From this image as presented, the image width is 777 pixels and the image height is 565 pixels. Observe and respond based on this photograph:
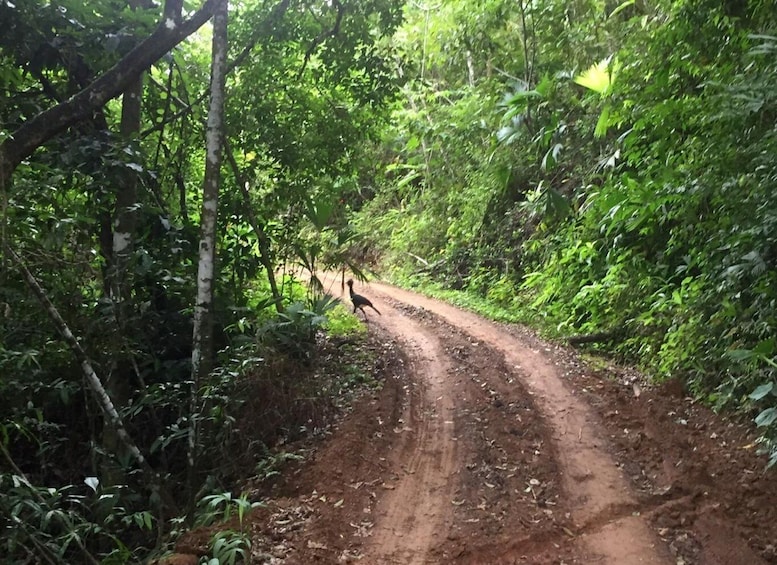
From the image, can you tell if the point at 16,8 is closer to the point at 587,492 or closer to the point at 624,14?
the point at 587,492

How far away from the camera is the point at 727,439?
549 centimetres

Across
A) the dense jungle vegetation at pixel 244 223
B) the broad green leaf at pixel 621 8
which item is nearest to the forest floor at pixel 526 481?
the dense jungle vegetation at pixel 244 223

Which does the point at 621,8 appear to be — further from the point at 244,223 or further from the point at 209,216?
the point at 209,216

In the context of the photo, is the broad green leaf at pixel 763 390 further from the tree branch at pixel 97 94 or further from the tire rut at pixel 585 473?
the tree branch at pixel 97 94

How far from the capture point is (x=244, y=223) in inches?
327

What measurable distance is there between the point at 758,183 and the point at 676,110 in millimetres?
2075

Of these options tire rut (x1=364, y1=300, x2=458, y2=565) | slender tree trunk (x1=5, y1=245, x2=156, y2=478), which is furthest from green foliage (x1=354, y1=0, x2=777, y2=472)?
slender tree trunk (x1=5, y1=245, x2=156, y2=478)

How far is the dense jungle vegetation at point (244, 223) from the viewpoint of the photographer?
508 cm

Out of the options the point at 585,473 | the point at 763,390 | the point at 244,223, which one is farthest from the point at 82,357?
the point at 763,390

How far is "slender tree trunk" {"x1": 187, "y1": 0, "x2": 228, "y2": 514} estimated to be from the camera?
18.1ft

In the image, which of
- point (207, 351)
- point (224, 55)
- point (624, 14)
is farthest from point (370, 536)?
point (624, 14)

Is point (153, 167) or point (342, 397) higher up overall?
point (153, 167)

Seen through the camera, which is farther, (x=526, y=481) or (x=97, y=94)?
(x=526, y=481)

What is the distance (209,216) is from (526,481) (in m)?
4.01
